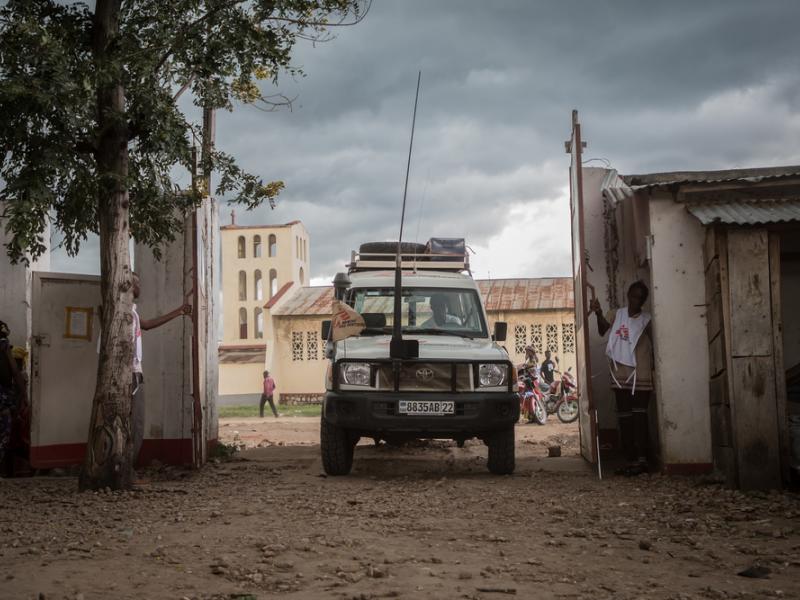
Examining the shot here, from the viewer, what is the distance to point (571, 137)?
9508mm

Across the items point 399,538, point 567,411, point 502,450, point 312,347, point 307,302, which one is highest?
point 307,302

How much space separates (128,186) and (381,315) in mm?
2961

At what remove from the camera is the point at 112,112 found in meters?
7.88

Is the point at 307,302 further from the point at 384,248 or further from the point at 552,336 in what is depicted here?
the point at 384,248

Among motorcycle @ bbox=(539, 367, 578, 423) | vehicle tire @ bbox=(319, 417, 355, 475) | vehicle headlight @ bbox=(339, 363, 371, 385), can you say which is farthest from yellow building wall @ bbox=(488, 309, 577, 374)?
vehicle headlight @ bbox=(339, 363, 371, 385)

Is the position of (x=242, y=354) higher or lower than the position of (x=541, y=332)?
lower

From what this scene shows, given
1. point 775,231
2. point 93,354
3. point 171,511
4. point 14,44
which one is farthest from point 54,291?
point 775,231

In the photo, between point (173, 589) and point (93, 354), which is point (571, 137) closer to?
point (93, 354)

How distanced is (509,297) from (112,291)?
93.8ft

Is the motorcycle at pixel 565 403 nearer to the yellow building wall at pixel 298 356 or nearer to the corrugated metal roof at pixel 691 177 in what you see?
the corrugated metal roof at pixel 691 177

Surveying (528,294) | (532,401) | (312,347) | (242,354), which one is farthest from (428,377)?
(242,354)

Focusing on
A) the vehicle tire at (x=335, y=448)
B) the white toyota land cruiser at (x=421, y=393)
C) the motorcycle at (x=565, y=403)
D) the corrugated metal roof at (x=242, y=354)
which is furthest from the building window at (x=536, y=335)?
the vehicle tire at (x=335, y=448)

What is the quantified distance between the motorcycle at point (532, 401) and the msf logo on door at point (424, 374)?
414 inches

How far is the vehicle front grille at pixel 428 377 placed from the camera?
8.45 m
